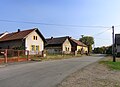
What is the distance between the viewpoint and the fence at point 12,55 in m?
30.7

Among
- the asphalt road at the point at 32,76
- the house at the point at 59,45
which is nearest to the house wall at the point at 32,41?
the house at the point at 59,45

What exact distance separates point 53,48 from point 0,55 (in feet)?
130

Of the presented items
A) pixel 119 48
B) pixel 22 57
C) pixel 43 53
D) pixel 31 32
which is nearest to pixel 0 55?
pixel 22 57

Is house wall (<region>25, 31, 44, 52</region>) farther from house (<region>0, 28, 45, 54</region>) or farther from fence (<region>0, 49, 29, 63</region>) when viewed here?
fence (<region>0, 49, 29, 63</region>)

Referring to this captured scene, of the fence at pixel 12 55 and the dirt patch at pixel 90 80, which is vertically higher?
the fence at pixel 12 55

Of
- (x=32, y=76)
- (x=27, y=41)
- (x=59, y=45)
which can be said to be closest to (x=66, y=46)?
(x=59, y=45)

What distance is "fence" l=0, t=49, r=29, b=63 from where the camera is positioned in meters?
30.7

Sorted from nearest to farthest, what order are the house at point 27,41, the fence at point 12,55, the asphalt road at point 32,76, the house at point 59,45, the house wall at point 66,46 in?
1. the asphalt road at point 32,76
2. the fence at point 12,55
3. the house at point 27,41
4. the house at point 59,45
5. the house wall at point 66,46

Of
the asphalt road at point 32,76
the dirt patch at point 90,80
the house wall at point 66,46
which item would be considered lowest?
the dirt patch at point 90,80

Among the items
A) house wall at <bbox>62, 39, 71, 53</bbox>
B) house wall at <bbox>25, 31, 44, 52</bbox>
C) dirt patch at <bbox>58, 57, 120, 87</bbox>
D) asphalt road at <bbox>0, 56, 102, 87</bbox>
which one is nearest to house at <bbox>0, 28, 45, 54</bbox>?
house wall at <bbox>25, 31, 44, 52</bbox>

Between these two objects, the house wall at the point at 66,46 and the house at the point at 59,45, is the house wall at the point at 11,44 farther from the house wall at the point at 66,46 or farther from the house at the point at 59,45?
the house wall at the point at 66,46

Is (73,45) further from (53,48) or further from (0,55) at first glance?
(0,55)

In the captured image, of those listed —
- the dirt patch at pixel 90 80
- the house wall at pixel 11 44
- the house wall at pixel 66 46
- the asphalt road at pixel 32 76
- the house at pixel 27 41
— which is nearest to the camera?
the asphalt road at pixel 32 76

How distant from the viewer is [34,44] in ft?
175
